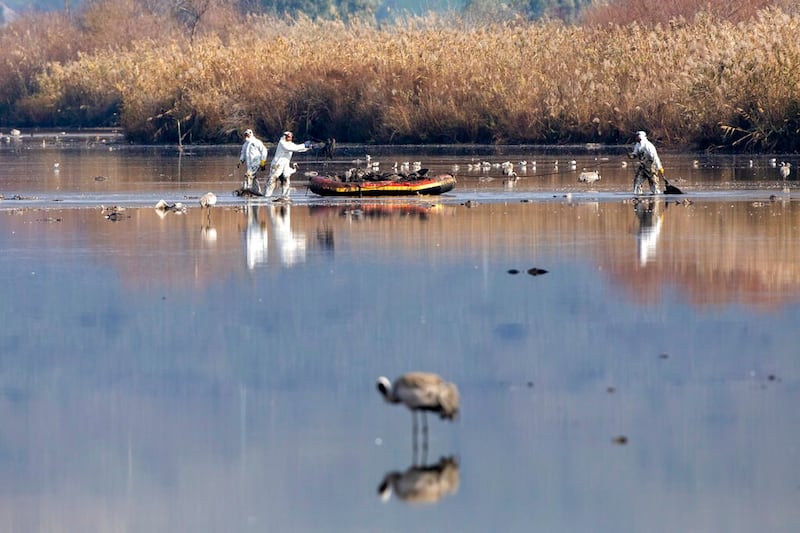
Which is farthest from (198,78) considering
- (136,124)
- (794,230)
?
(794,230)

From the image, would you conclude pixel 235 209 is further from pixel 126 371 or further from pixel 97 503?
pixel 97 503

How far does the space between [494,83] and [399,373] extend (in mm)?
34469

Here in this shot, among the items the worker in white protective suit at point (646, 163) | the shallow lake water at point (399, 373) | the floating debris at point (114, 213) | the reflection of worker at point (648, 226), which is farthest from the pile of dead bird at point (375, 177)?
the shallow lake water at point (399, 373)

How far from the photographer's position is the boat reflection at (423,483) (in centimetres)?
842

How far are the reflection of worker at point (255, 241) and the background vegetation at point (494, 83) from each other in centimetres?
1801

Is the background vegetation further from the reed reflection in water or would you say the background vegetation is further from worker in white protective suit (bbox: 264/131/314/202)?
the reed reflection in water

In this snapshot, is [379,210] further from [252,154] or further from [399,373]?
[399,373]

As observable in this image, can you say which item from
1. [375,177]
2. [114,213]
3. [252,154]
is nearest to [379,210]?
[375,177]

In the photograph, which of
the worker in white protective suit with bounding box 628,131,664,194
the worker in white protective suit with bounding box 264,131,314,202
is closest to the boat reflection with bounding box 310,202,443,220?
the worker in white protective suit with bounding box 264,131,314,202

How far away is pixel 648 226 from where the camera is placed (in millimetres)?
21656

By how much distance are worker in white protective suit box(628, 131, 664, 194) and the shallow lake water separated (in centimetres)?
390

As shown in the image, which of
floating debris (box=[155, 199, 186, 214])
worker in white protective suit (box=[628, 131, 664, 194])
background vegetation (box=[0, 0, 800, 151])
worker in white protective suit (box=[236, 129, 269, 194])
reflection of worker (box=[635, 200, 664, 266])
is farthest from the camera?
background vegetation (box=[0, 0, 800, 151])

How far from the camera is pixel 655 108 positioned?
42.5m

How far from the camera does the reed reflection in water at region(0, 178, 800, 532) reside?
8391 millimetres
